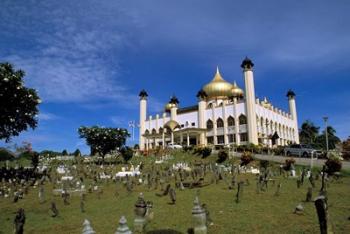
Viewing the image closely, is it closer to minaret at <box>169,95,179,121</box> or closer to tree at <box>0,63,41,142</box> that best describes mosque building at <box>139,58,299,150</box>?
minaret at <box>169,95,179,121</box>

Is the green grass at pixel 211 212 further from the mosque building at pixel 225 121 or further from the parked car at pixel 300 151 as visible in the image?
the mosque building at pixel 225 121

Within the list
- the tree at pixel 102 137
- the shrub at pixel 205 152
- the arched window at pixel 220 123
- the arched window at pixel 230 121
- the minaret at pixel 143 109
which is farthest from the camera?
the minaret at pixel 143 109

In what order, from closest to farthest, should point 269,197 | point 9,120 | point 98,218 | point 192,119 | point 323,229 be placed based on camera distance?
point 323,229 → point 98,218 → point 269,197 → point 9,120 → point 192,119

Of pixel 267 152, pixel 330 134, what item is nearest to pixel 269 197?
pixel 267 152

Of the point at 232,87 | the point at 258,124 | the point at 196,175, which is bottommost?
the point at 196,175

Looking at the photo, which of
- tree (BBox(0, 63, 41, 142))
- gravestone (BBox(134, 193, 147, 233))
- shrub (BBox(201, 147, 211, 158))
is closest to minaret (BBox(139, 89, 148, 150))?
shrub (BBox(201, 147, 211, 158))

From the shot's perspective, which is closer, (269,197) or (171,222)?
(171,222)

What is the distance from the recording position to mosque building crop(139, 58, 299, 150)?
196 feet

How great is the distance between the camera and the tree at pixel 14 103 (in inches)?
985

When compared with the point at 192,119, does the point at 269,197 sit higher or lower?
lower

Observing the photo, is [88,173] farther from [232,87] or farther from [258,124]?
[232,87]

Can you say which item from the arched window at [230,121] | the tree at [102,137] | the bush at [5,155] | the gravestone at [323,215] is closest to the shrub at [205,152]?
the tree at [102,137]

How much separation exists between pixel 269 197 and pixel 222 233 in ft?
22.5

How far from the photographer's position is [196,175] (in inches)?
947
